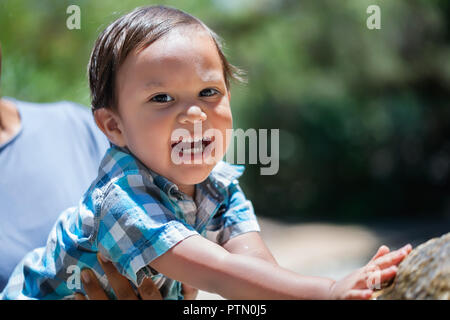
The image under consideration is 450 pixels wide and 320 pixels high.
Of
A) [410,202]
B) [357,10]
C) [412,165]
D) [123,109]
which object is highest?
[357,10]

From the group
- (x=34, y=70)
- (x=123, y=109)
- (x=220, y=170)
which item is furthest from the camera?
(x=34, y=70)

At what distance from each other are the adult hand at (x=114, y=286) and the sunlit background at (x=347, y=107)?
18.9 ft

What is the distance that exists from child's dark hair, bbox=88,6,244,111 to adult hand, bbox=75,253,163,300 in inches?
16.4

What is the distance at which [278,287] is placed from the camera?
109cm

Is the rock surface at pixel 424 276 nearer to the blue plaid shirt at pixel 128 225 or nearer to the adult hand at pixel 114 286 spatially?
the blue plaid shirt at pixel 128 225

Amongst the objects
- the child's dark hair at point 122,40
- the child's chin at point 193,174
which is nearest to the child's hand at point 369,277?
the child's chin at point 193,174

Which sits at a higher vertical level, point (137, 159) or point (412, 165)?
point (137, 159)

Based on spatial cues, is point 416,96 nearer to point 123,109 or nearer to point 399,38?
point 399,38

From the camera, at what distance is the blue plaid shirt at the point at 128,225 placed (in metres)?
1.24

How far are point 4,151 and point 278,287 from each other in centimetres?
146

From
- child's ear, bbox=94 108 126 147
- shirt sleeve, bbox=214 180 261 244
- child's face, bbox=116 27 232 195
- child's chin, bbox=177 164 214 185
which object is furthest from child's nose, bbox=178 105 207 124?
shirt sleeve, bbox=214 180 261 244

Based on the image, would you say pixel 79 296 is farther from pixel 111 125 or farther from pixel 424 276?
pixel 424 276

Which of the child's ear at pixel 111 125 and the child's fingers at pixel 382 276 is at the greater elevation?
the child's ear at pixel 111 125
